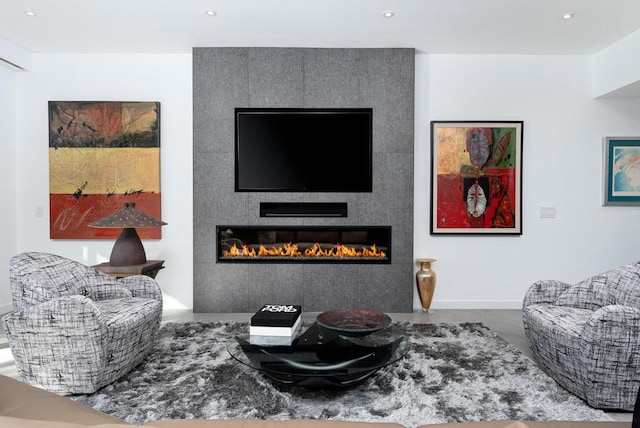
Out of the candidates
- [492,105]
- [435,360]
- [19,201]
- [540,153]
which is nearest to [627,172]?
[540,153]

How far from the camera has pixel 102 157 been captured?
449 cm

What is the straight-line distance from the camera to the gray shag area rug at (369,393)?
2152 mm

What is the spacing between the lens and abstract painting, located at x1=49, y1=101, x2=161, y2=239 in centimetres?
448

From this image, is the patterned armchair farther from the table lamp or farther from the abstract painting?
the abstract painting

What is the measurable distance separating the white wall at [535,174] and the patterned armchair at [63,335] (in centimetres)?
310

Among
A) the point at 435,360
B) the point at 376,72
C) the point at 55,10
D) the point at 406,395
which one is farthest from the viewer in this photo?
the point at 376,72

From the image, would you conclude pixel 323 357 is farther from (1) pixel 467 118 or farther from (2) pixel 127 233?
(1) pixel 467 118

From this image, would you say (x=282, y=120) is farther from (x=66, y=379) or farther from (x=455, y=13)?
(x=66, y=379)

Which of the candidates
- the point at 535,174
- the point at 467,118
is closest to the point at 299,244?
the point at 467,118

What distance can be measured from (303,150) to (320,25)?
125 centimetres

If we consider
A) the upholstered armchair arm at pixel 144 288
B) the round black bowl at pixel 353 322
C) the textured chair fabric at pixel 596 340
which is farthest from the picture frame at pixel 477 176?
the upholstered armchair arm at pixel 144 288

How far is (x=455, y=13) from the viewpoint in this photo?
358 cm

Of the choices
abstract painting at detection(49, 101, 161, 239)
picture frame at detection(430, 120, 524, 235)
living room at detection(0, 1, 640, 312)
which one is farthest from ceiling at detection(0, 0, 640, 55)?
picture frame at detection(430, 120, 524, 235)

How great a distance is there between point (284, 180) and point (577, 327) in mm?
2942
